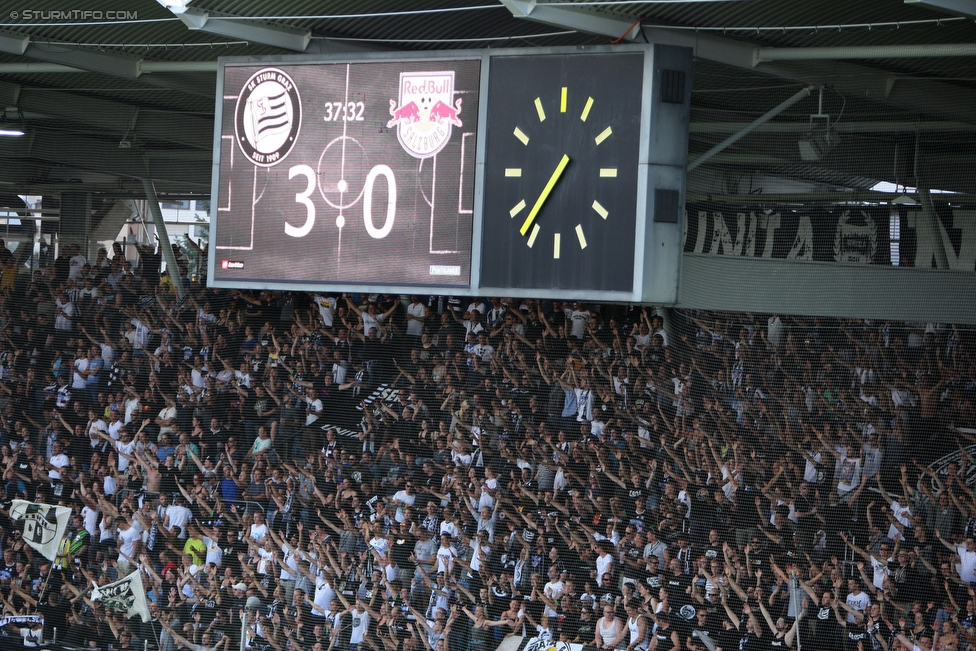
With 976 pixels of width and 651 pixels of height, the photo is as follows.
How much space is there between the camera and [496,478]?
31.2 ft

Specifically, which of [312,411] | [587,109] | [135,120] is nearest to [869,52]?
[587,109]

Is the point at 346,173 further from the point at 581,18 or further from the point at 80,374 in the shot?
the point at 80,374

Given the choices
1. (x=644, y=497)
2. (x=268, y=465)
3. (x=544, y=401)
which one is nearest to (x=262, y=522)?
(x=268, y=465)

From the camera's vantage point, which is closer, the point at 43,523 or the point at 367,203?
the point at 367,203

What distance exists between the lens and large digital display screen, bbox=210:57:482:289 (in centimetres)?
746

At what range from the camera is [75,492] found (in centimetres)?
1089

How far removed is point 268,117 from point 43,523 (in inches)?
186

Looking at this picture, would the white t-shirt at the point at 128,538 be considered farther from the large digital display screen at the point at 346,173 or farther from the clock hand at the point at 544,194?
the clock hand at the point at 544,194

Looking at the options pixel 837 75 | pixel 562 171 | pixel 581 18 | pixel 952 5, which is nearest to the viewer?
pixel 952 5

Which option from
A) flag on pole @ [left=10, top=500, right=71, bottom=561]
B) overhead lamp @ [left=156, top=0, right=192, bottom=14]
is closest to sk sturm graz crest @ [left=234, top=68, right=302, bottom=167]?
overhead lamp @ [left=156, top=0, right=192, bottom=14]

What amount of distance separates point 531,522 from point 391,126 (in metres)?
3.12

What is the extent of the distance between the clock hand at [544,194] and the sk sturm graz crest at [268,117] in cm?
165

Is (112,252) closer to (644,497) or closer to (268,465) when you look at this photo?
(268,465)

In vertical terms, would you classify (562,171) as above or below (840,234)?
above
